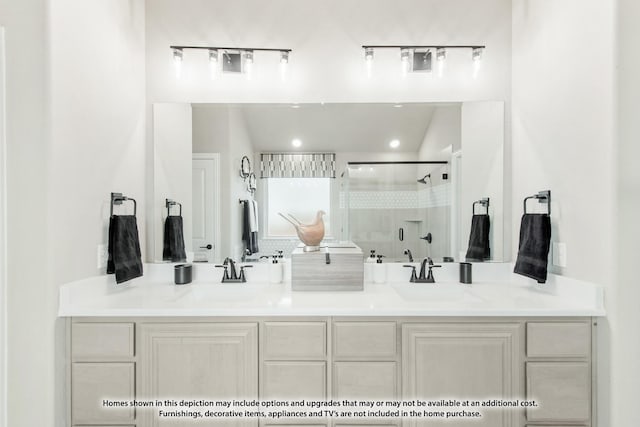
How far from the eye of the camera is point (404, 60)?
223 cm

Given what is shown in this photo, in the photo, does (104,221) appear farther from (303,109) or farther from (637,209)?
(637,209)

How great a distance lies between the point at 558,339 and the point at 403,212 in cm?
106

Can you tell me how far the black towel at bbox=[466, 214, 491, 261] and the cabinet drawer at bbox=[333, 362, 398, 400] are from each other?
100 cm

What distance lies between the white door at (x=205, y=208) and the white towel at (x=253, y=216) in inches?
8.2

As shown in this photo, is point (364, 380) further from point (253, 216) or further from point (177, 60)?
point (177, 60)

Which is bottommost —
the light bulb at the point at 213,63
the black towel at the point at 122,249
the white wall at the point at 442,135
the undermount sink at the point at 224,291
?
the undermount sink at the point at 224,291

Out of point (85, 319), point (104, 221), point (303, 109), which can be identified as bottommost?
point (85, 319)

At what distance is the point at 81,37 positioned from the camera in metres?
1.75

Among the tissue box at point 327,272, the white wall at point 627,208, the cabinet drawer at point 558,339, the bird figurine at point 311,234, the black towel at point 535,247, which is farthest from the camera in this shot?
the bird figurine at point 311,234

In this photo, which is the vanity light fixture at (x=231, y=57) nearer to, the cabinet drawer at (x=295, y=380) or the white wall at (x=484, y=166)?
the white wall at (x=484, y=166)

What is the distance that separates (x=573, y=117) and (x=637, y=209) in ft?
1.70

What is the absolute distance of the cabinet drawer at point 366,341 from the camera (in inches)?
65.4

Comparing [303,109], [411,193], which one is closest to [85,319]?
[303,109]

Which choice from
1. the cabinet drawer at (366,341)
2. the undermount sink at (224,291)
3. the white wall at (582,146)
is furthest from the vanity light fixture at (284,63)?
the cabinet drawer at (366,341)
